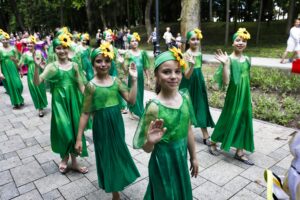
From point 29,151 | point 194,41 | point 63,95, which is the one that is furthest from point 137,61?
point 29,151

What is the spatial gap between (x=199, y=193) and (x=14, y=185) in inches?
111

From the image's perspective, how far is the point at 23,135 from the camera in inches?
256

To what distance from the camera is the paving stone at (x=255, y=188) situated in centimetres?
396

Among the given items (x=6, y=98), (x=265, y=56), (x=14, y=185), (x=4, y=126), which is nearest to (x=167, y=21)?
(x=265, y=56)

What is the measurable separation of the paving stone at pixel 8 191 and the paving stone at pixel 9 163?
25.9 inches

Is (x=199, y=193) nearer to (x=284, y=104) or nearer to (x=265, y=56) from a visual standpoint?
(x=284, y=104)

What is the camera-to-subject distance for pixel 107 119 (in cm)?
355

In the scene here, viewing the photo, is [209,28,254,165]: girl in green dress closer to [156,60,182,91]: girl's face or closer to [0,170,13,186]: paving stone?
[156,60,182,91]: girl's face

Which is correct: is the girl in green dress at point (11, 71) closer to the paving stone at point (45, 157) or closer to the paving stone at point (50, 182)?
the paving stone at point (45, 157)

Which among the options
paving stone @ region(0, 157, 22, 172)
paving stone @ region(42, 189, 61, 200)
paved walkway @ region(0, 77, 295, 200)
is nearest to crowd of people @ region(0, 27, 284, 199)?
paved walkway @ region(0, 77, 295, 200)

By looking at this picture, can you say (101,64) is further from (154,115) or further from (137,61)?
(137,61)

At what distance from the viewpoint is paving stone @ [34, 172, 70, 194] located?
4.27m
